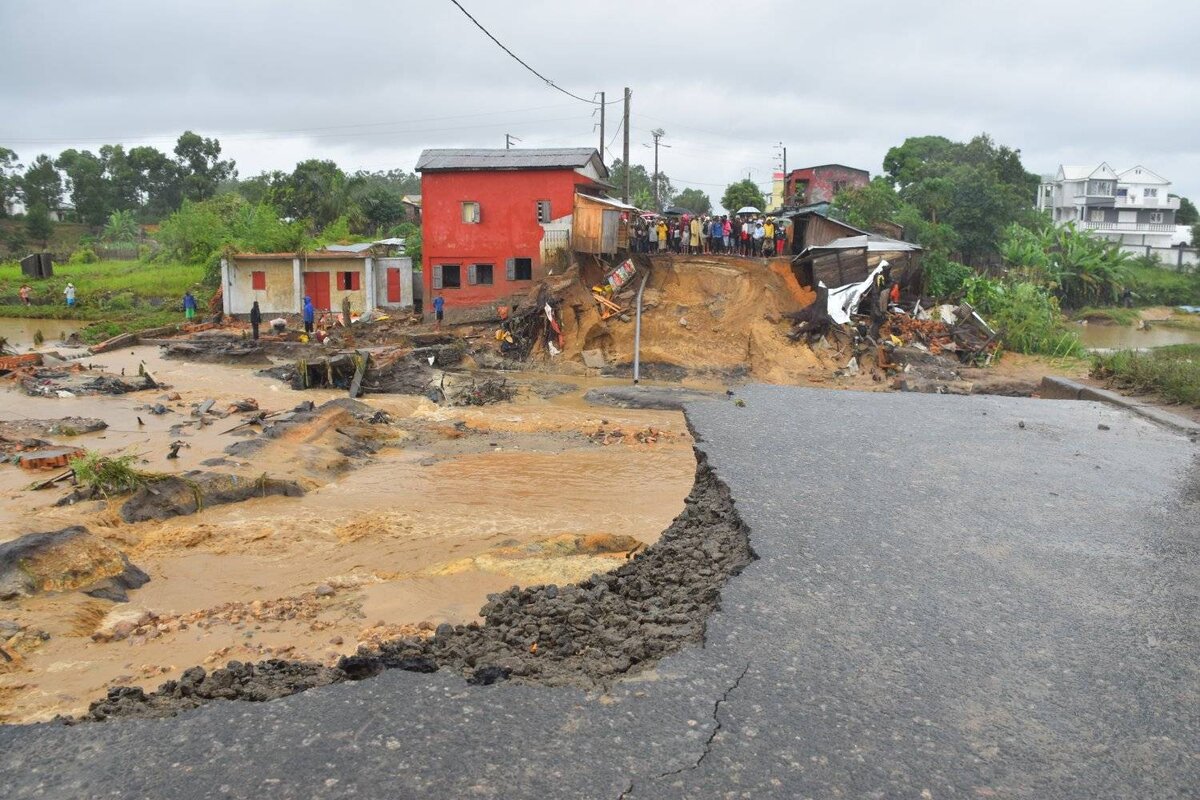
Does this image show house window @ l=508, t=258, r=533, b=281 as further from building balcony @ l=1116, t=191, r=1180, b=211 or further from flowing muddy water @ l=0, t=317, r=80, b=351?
building balcony @ l=1116, t=191, r=1180, b=211

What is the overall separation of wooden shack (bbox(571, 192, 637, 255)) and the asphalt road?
23.6 m

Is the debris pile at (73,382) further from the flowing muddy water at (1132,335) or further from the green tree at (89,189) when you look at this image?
the green tree at (89,189)

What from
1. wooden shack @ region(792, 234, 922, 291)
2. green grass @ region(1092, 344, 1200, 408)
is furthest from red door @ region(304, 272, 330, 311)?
green grass @ region(1092, 344, 1200, 408)

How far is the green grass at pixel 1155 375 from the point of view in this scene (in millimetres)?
10648

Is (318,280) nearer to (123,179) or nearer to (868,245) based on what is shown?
(868,245)

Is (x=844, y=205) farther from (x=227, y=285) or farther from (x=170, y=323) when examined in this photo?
(x=170, y=323)

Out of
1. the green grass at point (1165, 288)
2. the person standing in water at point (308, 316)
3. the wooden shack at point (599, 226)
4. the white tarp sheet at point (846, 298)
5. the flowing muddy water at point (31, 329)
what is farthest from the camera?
the green grass at point (1165, 288)

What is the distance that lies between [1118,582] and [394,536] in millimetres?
8071

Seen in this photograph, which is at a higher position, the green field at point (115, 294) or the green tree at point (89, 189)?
the green tree at point (89, 189)

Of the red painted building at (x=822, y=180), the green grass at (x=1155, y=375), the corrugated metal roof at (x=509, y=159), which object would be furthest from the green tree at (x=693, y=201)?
the green grass at (x=1155, y=375)

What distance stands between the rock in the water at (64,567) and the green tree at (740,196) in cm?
4164

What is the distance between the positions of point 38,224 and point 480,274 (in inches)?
1475

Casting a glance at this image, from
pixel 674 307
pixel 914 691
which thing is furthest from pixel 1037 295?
pixel 914 691

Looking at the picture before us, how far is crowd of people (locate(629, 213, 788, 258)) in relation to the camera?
2916cm
